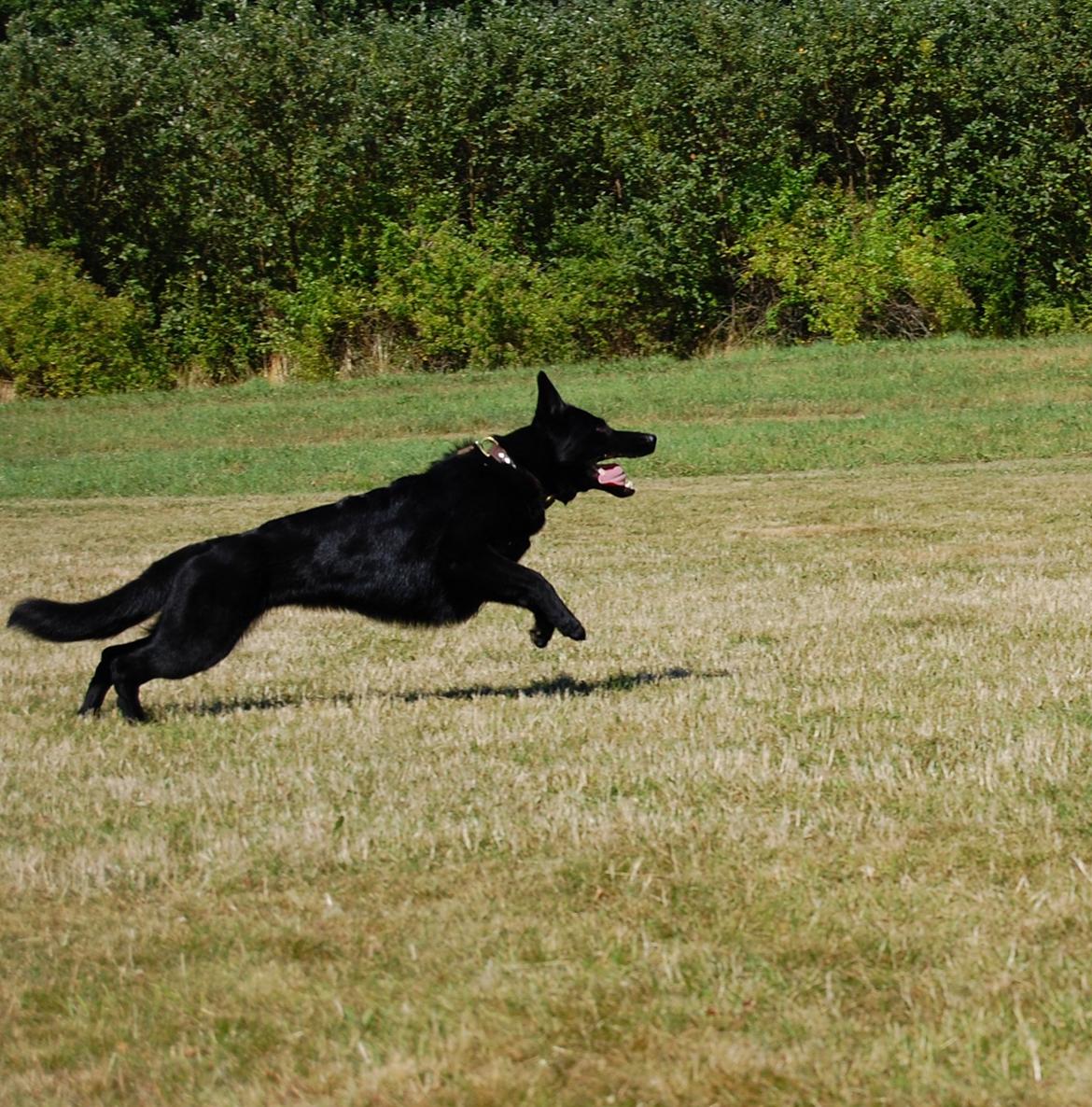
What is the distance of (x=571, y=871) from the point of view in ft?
15.8

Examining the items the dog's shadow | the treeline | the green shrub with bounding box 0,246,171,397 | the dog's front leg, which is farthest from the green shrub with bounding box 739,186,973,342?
the dog's front leg

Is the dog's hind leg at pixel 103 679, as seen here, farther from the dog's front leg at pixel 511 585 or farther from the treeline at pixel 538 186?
the treeline at pixel 538 186

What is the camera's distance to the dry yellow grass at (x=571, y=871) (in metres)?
3.52

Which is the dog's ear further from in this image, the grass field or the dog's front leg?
the grass field

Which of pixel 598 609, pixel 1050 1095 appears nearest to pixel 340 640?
pixel 598 609

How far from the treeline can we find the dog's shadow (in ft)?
77.0

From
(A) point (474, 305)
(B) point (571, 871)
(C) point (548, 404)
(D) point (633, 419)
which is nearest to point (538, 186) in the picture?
(A) point (474, 305)

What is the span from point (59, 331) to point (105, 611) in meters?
26.0

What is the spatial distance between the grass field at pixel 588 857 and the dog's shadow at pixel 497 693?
0.04 meters

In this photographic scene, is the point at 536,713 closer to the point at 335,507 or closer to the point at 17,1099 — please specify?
the point at 335,507

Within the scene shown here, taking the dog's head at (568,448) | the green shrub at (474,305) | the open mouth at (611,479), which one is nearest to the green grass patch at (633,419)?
the green shrub at (474,305)

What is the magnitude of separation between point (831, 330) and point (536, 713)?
980 inches

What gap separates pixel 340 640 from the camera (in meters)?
10.1

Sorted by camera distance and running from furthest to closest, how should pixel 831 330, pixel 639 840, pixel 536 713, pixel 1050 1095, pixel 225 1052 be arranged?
pixel 831 330 → pixel 536 713 → pixel 639 840 → pixel 225 1052 → pixel 1050 1095
